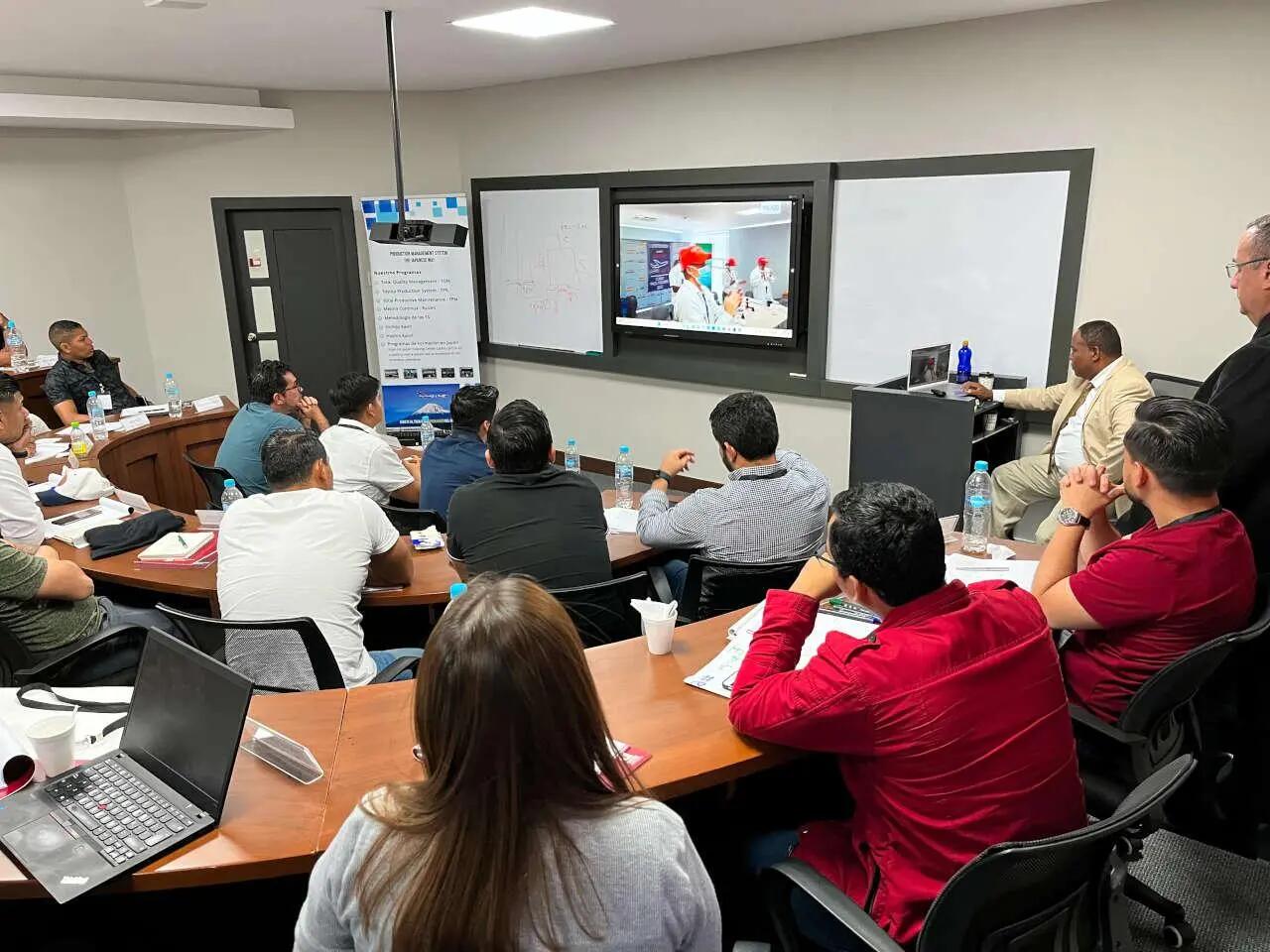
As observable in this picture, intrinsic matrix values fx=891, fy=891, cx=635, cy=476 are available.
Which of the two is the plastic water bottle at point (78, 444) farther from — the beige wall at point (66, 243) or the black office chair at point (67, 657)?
the beige wall at point (66, 243)

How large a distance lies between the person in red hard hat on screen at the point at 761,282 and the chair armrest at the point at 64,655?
399cm

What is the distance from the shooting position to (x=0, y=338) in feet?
15.8

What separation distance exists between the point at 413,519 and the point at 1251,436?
113 inches

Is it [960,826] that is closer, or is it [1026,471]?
[960,826]

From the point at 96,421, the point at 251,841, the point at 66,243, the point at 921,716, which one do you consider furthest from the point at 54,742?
the point at 66,243

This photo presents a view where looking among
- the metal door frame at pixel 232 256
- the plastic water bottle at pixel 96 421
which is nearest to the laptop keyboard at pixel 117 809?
the plastic water bottle at pixel 96 421

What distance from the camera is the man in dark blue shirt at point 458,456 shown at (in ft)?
11.5

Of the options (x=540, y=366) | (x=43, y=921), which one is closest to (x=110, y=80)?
(x=540, y=366)

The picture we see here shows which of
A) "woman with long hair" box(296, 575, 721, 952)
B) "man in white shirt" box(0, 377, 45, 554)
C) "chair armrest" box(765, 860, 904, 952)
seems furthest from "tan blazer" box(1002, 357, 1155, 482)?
"man in white shirt" box(0, 377, 45, 554)

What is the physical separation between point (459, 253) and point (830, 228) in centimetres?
292

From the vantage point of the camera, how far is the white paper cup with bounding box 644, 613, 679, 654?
2023 mm

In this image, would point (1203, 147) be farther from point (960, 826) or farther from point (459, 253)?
point (459, 253)

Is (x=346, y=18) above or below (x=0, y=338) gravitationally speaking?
above

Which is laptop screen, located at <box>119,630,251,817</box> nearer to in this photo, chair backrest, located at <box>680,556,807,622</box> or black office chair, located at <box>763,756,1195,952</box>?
black office chair, located at <box>763,756,1195,952</box>
